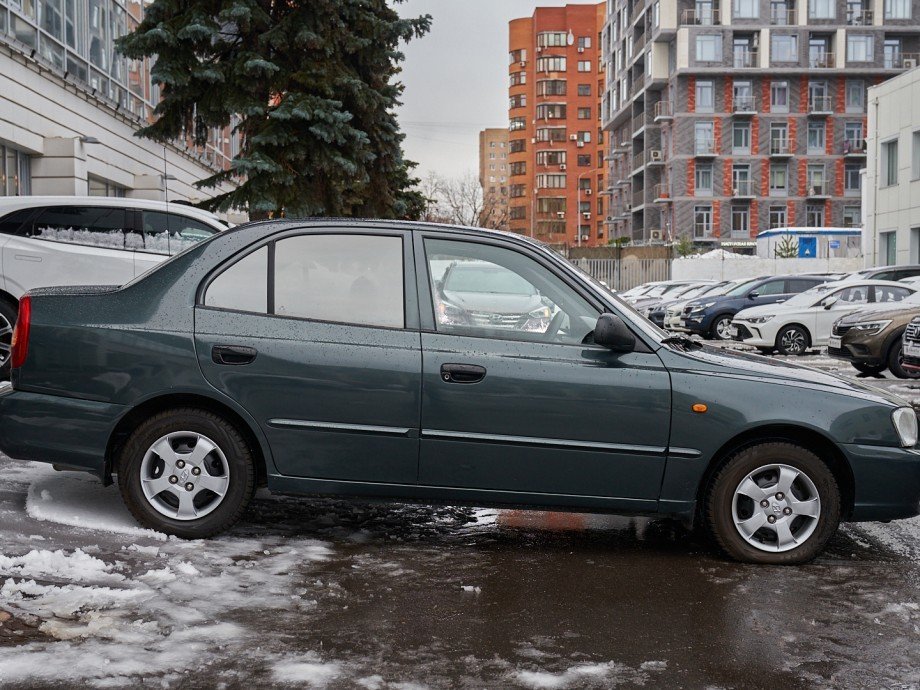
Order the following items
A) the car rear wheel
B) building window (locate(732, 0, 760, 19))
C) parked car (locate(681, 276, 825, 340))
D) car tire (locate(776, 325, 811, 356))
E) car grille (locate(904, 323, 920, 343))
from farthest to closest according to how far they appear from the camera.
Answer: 1. building window (locate(732, 0, 760, 19))
2. parked car (locate(681, 276, 825, 340))
3. car tire (locate(776, 325, 811, 356))
4. the car rear wheel
5. car grille (locate(904, 323, 920, 343))

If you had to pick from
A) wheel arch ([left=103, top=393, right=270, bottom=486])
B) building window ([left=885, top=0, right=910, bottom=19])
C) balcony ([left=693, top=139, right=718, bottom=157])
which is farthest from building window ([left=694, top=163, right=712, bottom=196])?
wheel arch ([left=103, top=393, right=270, bottom=486])

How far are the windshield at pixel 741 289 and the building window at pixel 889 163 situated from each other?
50.5ft

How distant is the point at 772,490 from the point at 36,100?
801 inches

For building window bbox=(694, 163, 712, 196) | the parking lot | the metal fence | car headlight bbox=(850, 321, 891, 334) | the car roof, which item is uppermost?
building window bbox=(694, 163, 712, 196)

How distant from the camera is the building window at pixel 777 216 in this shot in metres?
72.1

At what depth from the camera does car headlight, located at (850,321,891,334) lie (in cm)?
1474

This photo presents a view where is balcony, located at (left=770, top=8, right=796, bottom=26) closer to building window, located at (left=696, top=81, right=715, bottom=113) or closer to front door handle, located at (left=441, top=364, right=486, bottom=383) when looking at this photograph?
building window, located at (left=696, top=81, right=715, bottom=113)

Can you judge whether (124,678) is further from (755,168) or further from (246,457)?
(755,168)

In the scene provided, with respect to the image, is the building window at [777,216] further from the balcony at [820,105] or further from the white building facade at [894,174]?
the white building facade at [894,174]

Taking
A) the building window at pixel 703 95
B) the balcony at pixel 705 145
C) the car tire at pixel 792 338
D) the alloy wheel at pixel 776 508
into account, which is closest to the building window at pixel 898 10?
the building window at pixel 703 95

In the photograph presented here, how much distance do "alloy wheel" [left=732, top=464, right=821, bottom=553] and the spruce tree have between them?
1673 centimetres

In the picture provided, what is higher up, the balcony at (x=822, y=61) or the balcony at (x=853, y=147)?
the balcony at (x=822, y=61)

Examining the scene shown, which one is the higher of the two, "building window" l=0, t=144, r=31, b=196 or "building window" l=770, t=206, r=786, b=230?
"building window" l=770, t=206, r=786, b=230

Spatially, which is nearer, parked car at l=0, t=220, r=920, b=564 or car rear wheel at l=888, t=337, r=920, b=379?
parked car at l=0, t=220, r=920, b=564
